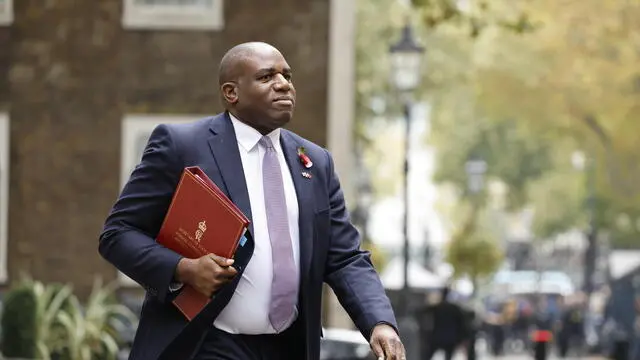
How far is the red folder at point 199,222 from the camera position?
5672mm

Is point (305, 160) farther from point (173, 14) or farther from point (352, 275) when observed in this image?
point (173, 14)

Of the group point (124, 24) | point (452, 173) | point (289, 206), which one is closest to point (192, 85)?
point (124, 24)

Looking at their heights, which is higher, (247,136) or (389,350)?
(247,136)

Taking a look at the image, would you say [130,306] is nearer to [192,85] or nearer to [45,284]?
[45,284]

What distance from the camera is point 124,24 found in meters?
22.4

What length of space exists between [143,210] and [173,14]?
1658 centimetres

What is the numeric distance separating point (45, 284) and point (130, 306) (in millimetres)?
1538

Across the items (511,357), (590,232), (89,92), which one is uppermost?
(89,92)

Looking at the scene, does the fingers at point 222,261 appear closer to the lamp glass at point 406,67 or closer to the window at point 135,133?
the window at point 135,133

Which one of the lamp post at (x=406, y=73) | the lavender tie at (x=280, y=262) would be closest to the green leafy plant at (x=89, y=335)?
the lavender tie at (x=280, y=262)

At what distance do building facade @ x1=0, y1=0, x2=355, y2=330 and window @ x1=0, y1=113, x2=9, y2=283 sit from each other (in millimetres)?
12

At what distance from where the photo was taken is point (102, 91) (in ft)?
74.2

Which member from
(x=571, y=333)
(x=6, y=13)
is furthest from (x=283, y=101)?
(x=571, y=333)

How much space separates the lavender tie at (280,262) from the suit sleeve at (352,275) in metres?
0.22
